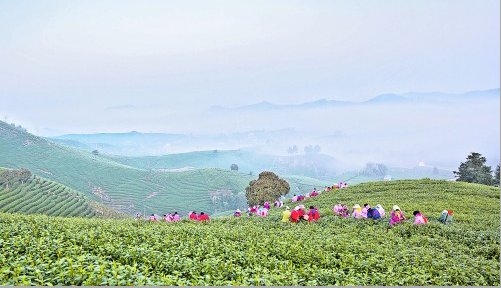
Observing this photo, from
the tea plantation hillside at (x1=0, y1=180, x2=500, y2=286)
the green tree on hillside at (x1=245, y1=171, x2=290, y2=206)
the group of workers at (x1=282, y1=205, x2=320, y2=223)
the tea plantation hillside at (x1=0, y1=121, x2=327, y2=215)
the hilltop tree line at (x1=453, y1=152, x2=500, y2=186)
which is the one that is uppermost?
the hilltop tree line at (x1=453, y1=152, x2=500, y2=186)

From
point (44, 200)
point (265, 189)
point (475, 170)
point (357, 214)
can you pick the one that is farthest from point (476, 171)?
point (44, 200)

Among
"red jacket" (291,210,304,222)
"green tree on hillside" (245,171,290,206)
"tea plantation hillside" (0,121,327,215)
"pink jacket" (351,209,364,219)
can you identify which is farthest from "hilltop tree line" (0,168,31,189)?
"pink jacket" (351,209,364,219)

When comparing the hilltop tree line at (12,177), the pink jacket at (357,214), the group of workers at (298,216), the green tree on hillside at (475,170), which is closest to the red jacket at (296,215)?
the group of workers at (298,216)

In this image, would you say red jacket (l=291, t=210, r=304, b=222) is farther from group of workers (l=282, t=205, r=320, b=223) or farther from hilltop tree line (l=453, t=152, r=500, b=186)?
hilltop tree line (l=453, t=152, r=500, b=186)

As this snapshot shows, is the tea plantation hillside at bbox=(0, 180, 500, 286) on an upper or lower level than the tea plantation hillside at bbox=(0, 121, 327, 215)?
upper

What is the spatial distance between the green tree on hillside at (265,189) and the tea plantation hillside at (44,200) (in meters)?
37.8

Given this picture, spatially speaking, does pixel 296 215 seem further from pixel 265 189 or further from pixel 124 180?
pixel 124 180

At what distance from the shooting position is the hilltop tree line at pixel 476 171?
56438mm

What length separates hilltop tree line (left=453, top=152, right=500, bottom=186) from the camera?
56.4 m

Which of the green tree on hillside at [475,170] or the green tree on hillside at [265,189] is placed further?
the green tree on hillside at [475,170]

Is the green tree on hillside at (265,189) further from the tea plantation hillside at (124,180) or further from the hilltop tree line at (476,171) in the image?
the tea plantation hillside at (124,180)

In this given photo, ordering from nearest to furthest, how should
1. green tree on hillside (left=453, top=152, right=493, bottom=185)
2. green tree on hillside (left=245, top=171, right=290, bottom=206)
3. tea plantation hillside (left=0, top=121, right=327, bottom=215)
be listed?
green tree on hillside (left=245, top=171, right=290, bottom=206)
green tree on hillside (left=453, top=152, right=493, bottom=185)
tea plantation hillside (left=0, top=121, right=327, bottom=215)

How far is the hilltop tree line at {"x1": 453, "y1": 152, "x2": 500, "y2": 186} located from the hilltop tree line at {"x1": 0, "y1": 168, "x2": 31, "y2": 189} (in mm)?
80367

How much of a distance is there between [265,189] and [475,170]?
114 feet
